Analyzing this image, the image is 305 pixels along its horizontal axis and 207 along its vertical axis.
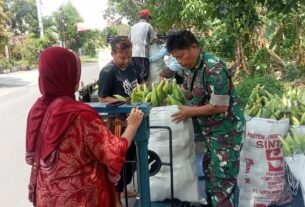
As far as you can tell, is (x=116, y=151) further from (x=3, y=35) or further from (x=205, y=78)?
(x=3, y=35)

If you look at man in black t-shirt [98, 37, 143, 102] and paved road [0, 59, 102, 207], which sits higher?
man in black t-shirt [98, 37, 143, 102]

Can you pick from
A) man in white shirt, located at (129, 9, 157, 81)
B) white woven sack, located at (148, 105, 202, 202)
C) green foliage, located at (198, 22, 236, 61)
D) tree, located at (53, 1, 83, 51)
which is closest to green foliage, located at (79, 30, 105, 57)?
tree, located at (53, 1, 83, 51)

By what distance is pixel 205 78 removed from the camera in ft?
9.11

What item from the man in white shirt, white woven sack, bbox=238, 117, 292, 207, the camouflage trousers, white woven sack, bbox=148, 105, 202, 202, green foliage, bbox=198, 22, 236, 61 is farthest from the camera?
green foliage, bbox=198, 22, 236, 61

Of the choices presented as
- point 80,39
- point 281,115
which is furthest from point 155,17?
point 80,39

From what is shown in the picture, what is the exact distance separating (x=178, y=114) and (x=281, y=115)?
3.07ft

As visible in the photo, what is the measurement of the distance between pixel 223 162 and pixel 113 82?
126 cm

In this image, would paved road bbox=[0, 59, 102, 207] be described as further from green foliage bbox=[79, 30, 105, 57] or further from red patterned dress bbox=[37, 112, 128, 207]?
green foliage bbox=[79, 30, 105, 57]

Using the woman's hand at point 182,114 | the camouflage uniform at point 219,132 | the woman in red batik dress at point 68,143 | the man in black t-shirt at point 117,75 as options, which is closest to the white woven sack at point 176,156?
the woman's hand at point 182,114

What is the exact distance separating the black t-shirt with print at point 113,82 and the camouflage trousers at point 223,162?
978mm

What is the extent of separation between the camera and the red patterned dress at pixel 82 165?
1.89m

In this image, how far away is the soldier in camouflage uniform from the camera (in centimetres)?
273

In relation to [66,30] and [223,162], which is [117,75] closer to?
[223,162]

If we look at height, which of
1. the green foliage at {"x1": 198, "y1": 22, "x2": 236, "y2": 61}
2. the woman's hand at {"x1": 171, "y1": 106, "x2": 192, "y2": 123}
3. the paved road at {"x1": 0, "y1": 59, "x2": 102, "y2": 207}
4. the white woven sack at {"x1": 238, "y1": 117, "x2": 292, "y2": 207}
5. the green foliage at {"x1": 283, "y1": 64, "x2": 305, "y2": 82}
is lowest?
the paved road at {"x1": 0, "y1": 59, "x2": 102, "y2": 207}
